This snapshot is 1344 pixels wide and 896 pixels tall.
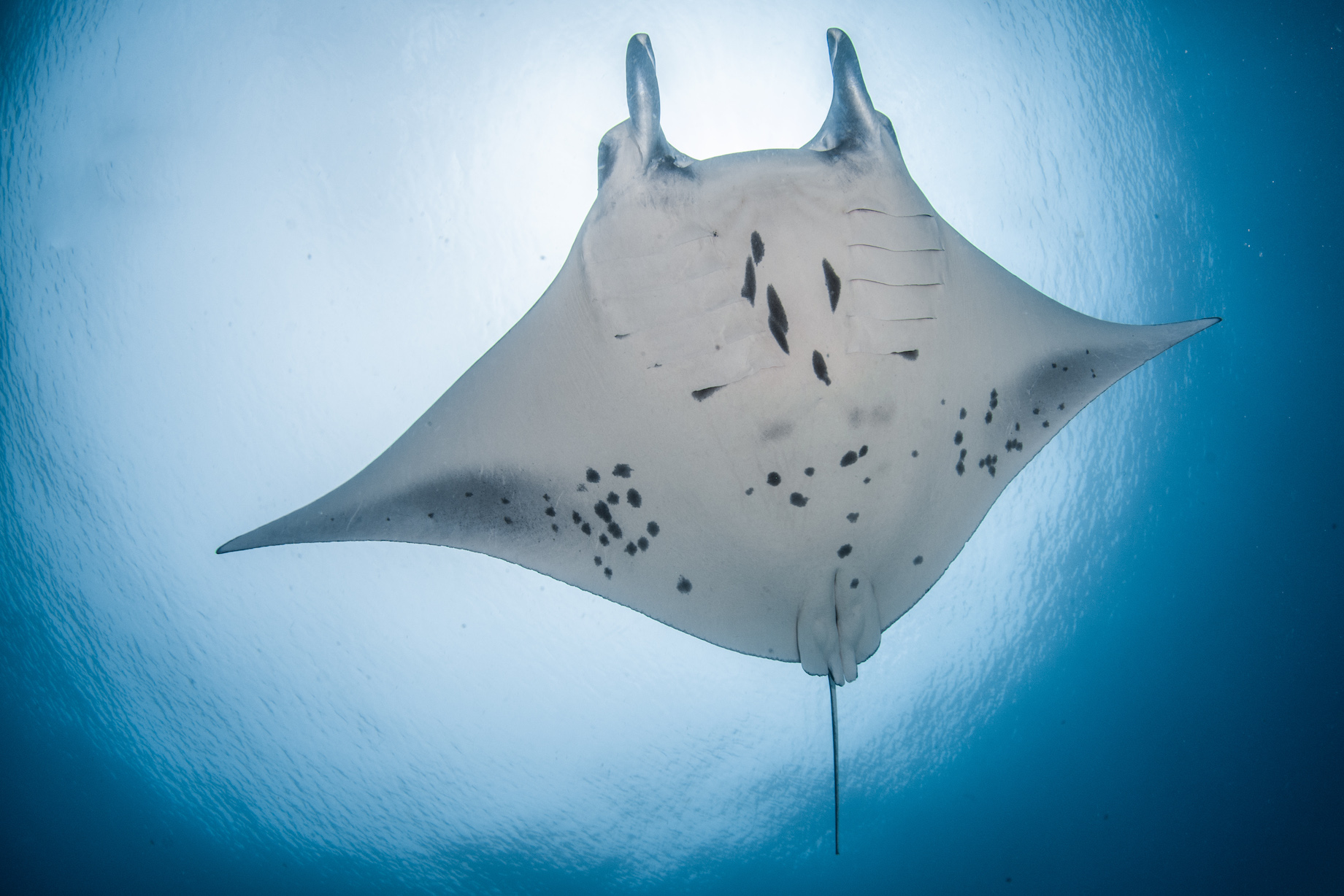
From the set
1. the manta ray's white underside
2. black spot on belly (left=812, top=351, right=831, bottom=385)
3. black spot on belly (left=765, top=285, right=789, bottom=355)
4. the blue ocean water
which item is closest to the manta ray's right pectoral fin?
the manta ray's white underside

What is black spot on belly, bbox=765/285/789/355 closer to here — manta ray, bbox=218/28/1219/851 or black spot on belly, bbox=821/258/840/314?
manta ray, bbox=218/28/1219/851

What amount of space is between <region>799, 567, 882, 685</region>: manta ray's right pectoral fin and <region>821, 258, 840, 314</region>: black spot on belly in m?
0.80

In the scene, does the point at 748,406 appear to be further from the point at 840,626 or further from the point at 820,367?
the point at 840,626

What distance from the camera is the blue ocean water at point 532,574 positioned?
4379 mm

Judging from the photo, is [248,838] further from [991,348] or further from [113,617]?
[991,348]

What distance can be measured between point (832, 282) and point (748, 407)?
38 cm

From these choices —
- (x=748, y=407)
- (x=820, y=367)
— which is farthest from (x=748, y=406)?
(x=820, y=367)

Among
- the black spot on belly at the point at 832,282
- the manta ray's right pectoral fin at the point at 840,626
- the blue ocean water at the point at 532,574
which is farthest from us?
the blue ocean water at the point at 532,574

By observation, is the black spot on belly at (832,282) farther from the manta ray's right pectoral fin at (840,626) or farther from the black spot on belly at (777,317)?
the manta ray's right pectoral fin at (840,626)

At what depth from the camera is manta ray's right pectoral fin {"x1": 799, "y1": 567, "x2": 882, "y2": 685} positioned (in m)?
1.71

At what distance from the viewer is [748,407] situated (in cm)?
152

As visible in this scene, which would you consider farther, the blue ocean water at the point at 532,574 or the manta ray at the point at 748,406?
the blue ocean water at the point at 532,574

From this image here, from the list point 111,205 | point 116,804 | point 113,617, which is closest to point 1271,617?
point 111,205

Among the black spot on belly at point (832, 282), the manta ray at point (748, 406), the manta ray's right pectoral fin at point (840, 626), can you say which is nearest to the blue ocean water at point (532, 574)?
the manta ray at point (748, 406)
